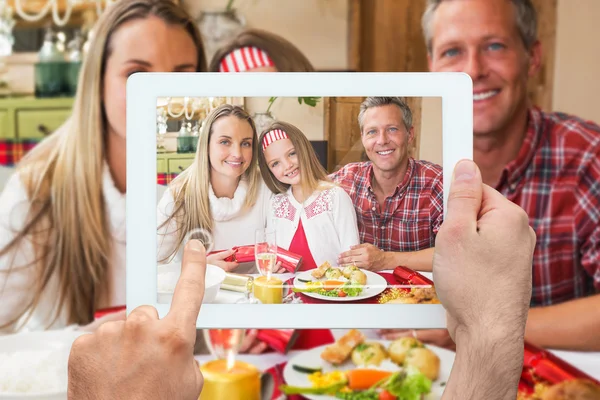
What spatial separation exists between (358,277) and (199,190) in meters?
0.28

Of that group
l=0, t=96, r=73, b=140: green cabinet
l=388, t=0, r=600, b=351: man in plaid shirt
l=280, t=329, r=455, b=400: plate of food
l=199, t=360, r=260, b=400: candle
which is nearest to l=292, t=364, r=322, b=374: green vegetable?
l=280, t=329, r=455, b=400: plate of food

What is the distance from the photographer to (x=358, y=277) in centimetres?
81

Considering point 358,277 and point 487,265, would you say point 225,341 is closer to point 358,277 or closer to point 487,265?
point 358,277

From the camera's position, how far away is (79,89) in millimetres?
1538

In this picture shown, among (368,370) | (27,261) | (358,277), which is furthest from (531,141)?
(27,261)

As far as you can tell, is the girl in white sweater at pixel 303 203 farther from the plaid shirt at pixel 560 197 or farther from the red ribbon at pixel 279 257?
the plaid shirt at pixel 560 197

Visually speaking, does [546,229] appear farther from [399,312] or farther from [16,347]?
[16,347]

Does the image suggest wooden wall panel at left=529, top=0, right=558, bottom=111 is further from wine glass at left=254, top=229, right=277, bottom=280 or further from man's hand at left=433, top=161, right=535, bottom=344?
wine glass at left=254, top=229, right=277, bottom=280

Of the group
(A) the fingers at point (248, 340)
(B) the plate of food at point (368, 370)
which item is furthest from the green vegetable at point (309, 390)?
(A) the fingers at point (248, 340)

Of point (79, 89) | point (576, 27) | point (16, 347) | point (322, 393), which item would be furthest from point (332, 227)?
point (576, 27)

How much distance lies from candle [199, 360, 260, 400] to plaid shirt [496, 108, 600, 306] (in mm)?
942

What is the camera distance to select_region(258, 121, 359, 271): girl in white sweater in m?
0.82

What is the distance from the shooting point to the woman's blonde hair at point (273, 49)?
1.54 metres

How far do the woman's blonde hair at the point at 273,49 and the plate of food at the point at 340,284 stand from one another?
2.92 feet
